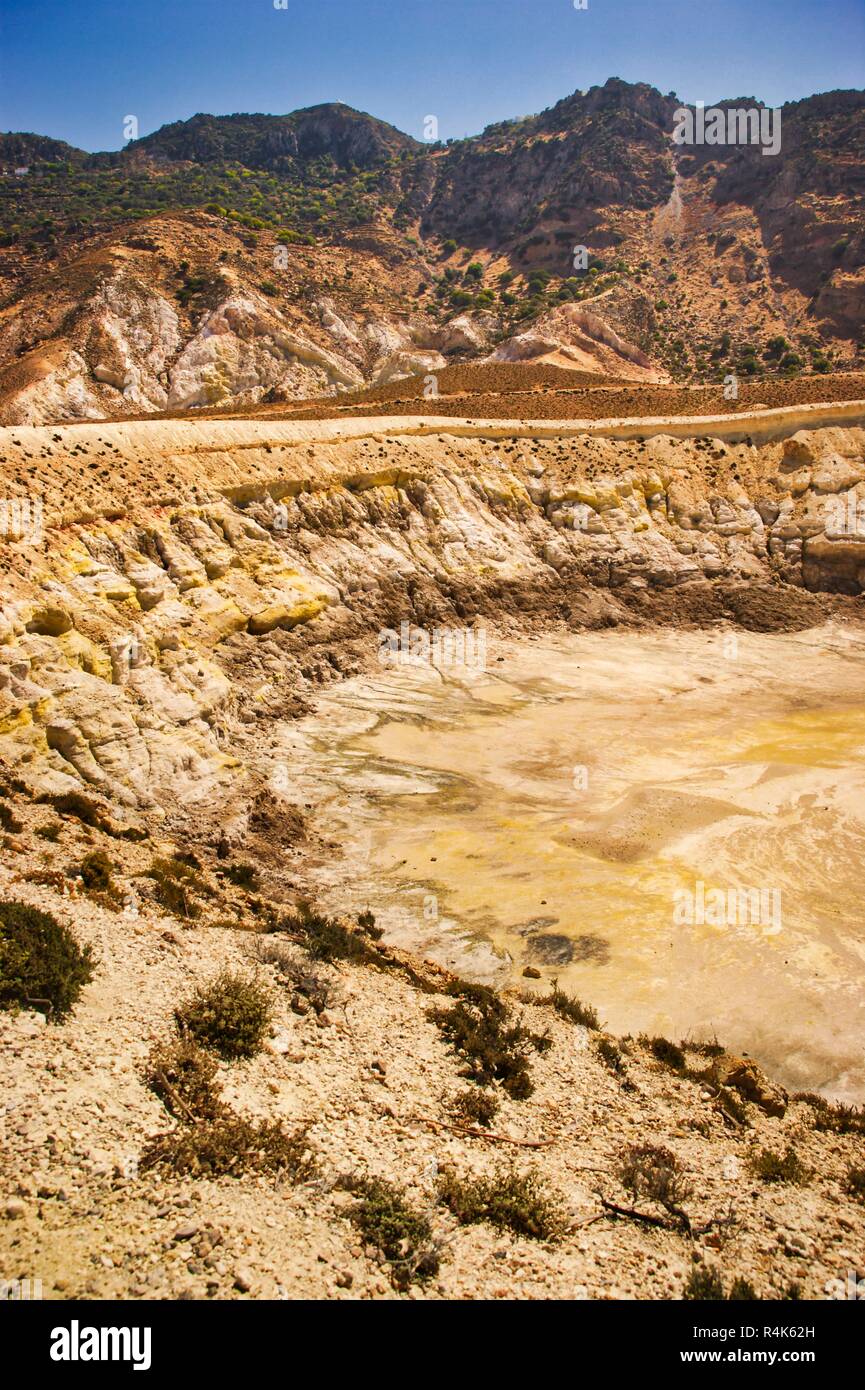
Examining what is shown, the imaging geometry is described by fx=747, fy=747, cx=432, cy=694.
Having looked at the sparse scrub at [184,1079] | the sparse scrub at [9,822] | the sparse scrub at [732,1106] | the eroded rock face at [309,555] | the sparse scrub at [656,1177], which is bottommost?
the sparse scrub at [732,1106]

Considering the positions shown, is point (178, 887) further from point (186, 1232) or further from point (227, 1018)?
point (186, 1232)

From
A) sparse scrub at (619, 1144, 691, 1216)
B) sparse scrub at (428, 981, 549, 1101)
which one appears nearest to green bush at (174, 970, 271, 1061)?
sparse scrub at (428, 981, 549, 1101)

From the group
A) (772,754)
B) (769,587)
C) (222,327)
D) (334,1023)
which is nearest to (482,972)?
(334,1023)

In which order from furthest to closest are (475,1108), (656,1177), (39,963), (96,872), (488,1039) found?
(96,872)
(488,1039)
(475,1108)
(39,963)
(656,1177)

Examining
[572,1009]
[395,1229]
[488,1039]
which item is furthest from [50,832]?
[572,1009]

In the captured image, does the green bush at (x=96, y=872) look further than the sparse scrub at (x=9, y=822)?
No

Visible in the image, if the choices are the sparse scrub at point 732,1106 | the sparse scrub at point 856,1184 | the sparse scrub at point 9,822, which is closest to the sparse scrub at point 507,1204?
the sparse scrub at point 732,1106

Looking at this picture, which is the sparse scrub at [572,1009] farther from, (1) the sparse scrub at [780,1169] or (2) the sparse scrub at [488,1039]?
(1) the sparse scrub at [780,1169]
